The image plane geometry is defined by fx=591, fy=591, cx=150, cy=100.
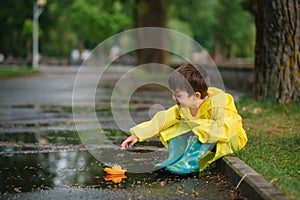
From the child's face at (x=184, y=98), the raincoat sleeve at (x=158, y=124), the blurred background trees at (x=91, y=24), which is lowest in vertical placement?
the blurred background trees at (x=91, y=24)

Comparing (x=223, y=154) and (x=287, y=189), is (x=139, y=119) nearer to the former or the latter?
(x=223, y=154)

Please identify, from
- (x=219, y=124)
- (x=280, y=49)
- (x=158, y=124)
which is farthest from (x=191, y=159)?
(x=280, y=49)

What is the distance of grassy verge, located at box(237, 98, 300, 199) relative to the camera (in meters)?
4.76

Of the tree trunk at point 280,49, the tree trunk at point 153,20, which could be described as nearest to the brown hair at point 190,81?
the tree trunk at point 280,49

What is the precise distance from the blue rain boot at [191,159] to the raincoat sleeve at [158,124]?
0.38 metres

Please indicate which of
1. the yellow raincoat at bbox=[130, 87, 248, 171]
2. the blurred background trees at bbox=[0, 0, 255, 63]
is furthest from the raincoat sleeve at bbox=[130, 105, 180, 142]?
the blurred background trees at bbox=[0, 0, 255, 63]

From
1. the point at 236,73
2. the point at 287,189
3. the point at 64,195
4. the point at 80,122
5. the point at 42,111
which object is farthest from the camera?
the point at 236,73

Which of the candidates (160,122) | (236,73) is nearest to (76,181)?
(160,122)

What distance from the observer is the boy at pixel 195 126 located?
566 centimetres

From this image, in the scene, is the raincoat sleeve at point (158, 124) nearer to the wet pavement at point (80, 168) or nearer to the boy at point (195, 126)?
the boy at point (195, 126)

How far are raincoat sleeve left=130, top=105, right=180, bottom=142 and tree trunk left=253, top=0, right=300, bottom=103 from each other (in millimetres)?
5282

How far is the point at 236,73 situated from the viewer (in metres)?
21.9

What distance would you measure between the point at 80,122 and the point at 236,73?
12.5 metres

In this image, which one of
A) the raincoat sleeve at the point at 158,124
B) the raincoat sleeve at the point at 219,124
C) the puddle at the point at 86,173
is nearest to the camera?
the puddle at the point at 86,173
